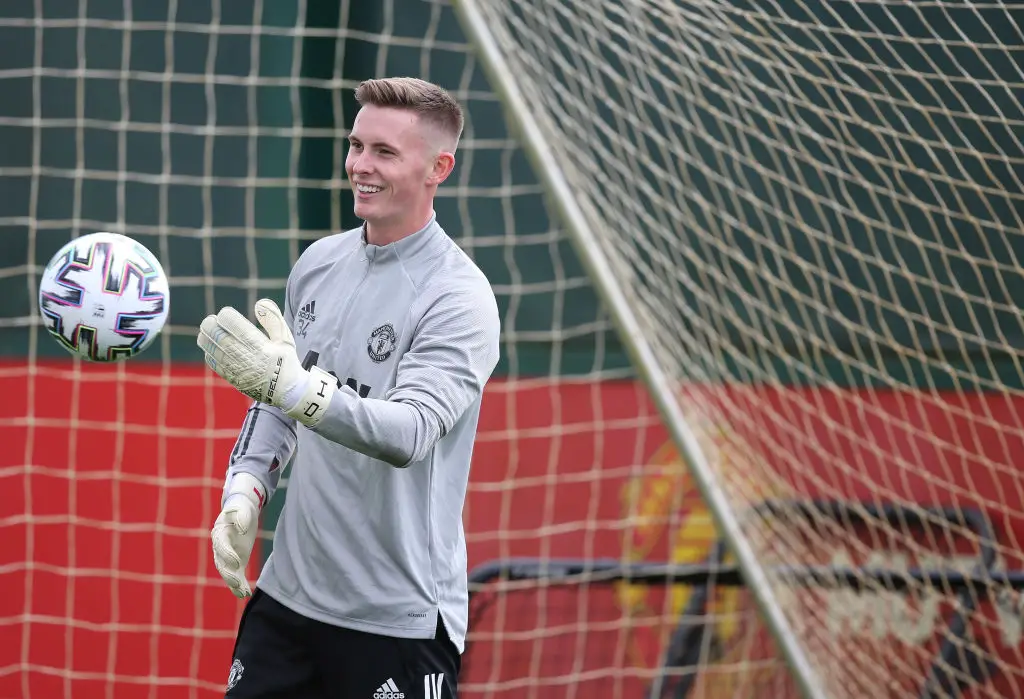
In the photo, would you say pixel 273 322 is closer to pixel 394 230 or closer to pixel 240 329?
pixel 240 329

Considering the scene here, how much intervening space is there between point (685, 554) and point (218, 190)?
205 cm

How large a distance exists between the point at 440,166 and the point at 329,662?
0.99m

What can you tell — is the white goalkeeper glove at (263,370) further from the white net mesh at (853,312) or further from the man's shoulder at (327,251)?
the white net mesh at (853,312)

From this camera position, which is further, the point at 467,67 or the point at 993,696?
the point at 467,67

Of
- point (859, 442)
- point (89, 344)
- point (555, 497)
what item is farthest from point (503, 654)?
point (89, 344)

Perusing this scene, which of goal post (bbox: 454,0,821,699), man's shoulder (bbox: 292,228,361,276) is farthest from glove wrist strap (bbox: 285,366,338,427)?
goal post (bbox: 454,0,821,699)

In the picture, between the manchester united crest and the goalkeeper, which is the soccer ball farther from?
the manchester united crest

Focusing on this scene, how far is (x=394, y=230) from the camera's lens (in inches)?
102

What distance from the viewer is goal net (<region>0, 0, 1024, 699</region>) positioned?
14.4ft

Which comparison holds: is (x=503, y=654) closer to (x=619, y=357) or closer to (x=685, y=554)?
(x=685, y=554)

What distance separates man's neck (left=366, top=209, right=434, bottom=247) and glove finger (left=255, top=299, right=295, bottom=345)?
36 centimetres

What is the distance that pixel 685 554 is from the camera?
458 cm

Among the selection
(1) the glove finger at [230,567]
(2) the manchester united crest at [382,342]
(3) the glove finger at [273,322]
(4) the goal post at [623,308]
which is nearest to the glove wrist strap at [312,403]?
(3) the glove finger at [273,322]

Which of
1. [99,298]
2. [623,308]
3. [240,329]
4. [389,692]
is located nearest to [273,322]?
[240,329]
